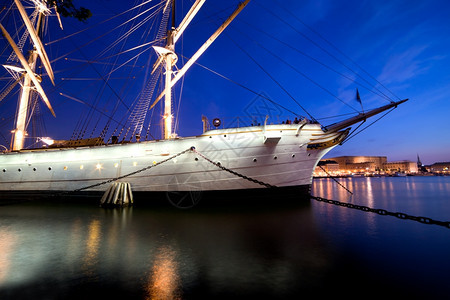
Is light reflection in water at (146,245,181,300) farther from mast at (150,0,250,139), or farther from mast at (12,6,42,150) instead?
mast at (12,6,42,150)

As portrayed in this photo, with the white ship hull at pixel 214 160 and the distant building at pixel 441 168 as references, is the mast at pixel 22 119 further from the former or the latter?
the distant building at pixel 441 168

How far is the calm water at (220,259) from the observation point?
3.94 meters

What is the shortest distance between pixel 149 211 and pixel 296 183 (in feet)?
31.8

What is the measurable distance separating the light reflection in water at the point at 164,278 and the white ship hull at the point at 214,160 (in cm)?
733

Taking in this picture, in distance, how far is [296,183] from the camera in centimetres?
1448

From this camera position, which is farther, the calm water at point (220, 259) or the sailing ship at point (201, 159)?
the sailing ship at point (201, 159)

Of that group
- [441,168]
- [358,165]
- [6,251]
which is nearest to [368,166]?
[358,165]

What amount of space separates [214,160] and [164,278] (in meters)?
9.39

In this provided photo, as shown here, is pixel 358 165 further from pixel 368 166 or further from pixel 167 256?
pixel 167 256

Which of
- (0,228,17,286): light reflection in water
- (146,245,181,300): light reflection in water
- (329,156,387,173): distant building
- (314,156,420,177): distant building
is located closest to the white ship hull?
(0,228,17,286): light reflection in water

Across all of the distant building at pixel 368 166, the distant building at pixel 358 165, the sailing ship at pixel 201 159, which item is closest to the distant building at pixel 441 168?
the distant building at pixel 368 166

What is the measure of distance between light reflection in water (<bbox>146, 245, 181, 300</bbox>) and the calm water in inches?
0.8

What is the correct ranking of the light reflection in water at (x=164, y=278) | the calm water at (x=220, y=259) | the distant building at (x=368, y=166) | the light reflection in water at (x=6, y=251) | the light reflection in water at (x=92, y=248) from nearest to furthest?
1. the light reflection in water at (x=164, y=278)
2. the calm water at (x=220, y=259)
3. the light reflection in water at (x=6, y=251)
4. the light reflection in water at (x=92, y=248)
5. the distant building at (x=368, y=166)

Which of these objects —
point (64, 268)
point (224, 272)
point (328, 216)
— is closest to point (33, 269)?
point (64, 268)
